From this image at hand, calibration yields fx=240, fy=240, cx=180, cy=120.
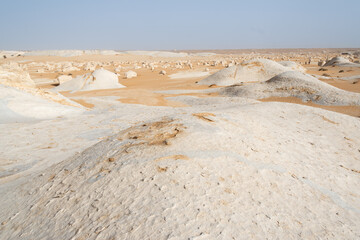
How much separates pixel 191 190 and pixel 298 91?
7106 mm

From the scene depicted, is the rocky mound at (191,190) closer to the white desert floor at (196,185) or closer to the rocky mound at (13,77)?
the white desert floor at (196,185)

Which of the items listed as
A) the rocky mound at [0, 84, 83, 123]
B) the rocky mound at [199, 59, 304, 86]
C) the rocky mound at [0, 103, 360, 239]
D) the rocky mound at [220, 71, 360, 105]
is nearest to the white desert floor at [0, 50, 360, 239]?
the rocky mound at [0, 103, 360, 239]

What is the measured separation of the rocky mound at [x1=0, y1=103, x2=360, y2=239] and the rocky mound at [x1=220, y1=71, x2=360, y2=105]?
4.83 m

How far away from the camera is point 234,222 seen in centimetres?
131

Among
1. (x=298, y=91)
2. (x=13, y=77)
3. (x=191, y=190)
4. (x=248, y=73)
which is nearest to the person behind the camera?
(x=191, y=190)

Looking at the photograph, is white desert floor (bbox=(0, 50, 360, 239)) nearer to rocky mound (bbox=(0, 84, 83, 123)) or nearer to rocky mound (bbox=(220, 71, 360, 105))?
rocky mound (bbox=(0, 84, 83, 123))

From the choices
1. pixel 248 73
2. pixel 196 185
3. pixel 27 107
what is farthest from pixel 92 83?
pixel 196 185

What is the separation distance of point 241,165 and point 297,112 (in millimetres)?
2598

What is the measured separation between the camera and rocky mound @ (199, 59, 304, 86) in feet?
36.0

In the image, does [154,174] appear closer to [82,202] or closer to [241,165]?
[82,202]

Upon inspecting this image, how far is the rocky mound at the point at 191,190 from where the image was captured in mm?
1327

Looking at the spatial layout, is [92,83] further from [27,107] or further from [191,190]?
[191,190]

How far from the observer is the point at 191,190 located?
5.01ft

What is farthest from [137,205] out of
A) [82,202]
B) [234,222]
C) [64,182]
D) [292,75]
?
[292,75]
